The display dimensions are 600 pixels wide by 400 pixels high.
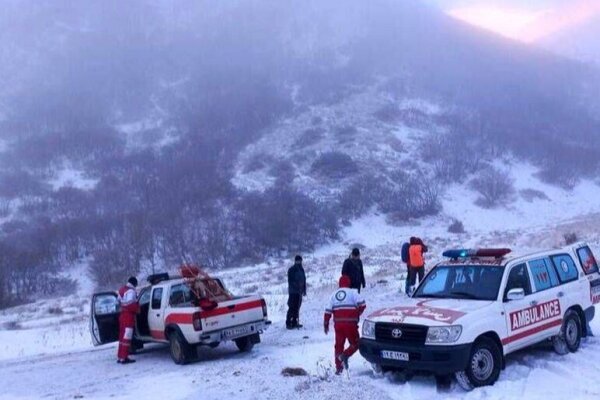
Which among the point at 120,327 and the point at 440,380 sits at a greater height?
the point at 120,327

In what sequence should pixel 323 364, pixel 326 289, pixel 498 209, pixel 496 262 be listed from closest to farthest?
pixel 496 262 < pixel 323 364 < pixel 326 289 < pixel 498 209

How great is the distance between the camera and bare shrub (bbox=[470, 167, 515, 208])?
2687 inches

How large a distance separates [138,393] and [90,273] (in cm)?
4122

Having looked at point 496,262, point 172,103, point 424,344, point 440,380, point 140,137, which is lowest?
point 440,380

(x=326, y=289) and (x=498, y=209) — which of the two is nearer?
(x=326, y=289)

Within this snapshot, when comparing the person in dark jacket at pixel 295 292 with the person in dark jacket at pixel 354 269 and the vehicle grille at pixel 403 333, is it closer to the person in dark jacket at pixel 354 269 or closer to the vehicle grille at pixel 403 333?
the person in dark jacket at pixel 354 269

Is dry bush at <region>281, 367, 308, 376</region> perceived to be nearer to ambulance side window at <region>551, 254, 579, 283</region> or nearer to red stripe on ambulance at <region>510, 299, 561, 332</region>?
red stripe on ambulance at <region>510, 299, 561, 332</region>

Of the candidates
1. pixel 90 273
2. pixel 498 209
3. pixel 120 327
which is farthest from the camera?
pixel 498 209

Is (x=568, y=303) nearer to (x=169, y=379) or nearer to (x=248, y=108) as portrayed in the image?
(x=169, y=379)

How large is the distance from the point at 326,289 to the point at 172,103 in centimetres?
7517

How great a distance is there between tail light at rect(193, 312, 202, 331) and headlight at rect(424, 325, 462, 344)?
5077 mm

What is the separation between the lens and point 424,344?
8578 millimetres

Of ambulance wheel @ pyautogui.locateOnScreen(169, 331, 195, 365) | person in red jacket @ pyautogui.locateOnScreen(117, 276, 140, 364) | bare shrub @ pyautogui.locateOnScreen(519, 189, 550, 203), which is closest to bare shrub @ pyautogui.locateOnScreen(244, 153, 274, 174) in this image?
bare shrub @ pyautogui.locateOnScreen(519, 189, 550, 203)

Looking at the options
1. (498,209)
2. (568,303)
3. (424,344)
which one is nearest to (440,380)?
(424,344)
